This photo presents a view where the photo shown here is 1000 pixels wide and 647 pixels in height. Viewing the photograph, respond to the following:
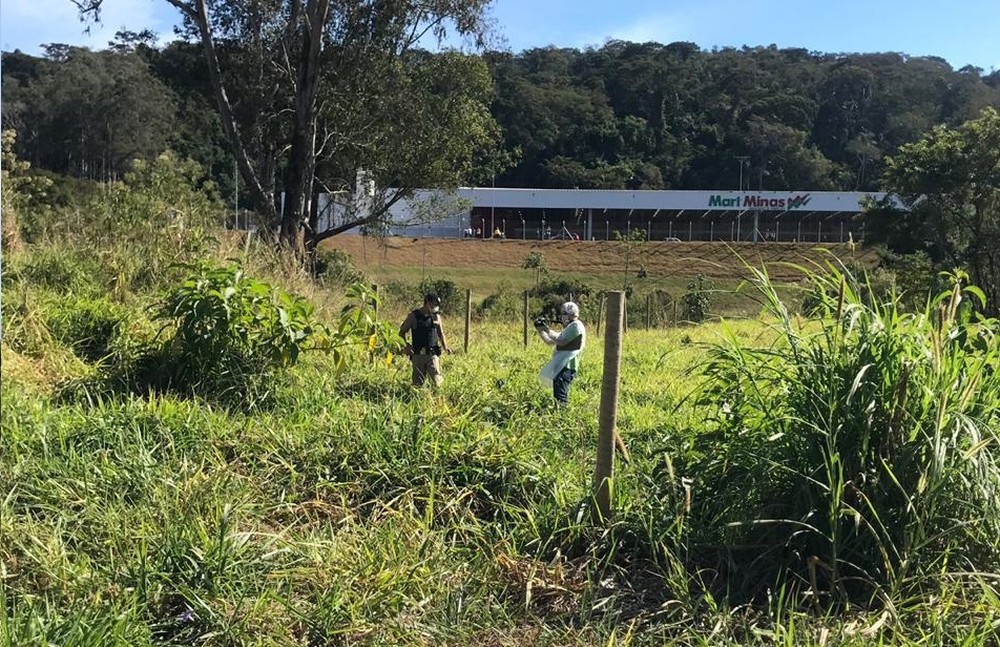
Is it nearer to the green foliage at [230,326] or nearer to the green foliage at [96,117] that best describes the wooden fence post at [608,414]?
the green foliage at [230,326]

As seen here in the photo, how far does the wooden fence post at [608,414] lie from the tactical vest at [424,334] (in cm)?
447

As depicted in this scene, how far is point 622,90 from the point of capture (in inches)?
4353

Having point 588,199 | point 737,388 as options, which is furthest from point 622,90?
point 737,388

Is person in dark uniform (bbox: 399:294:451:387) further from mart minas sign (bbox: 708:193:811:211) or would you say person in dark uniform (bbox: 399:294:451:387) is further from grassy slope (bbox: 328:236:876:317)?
mart minas sign (bbox: 708:193:811:211)

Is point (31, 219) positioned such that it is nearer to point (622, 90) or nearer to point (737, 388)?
point (737, 388)

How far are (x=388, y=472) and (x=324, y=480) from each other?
0.34 meters

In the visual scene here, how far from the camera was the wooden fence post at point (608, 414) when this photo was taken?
3670 mm

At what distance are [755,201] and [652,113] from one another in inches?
1598

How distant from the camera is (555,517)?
378cm

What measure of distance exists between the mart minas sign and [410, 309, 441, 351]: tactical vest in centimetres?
6775

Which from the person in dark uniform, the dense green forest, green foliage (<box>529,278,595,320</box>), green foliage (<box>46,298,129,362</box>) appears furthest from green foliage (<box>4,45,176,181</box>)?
the person in dark uniform

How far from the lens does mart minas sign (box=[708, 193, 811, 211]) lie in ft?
234

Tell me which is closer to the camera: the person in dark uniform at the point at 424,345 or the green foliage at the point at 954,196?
the person in dark uniform at the point at 424,345

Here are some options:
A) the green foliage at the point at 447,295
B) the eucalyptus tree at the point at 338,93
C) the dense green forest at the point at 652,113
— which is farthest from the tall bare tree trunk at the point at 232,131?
the dense green forest at the point at 652,113
